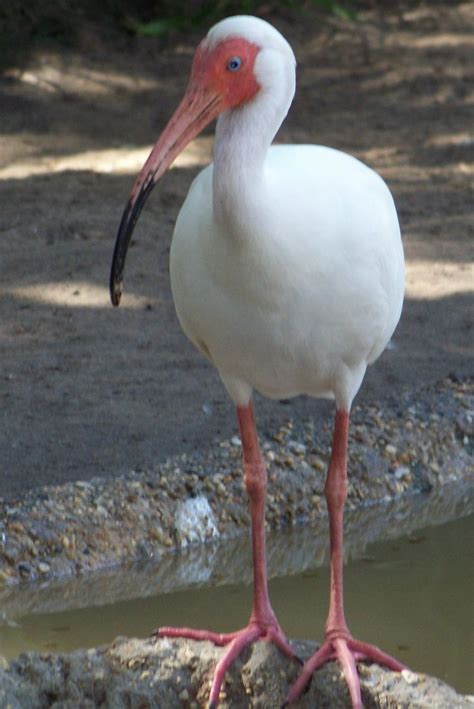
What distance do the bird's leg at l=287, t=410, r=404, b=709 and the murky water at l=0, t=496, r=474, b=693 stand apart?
361 mm

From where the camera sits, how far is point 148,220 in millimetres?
7207

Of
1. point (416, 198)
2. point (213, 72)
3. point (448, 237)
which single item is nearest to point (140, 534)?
point (213, 72)

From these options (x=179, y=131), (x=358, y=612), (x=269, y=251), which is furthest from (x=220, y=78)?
(x=358, y=612)

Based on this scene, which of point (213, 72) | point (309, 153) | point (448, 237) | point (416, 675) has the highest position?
point (213, 72)

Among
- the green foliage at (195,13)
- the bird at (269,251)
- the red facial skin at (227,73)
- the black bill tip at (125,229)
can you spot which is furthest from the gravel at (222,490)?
the green foliage at (195,13)

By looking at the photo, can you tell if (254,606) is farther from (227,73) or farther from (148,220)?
(148,220)

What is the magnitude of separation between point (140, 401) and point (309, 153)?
200 centimetres

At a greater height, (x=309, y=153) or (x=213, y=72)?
(x=213, y=72)

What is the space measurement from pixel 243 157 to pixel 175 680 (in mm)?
1215

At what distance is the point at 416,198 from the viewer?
7.70 metres

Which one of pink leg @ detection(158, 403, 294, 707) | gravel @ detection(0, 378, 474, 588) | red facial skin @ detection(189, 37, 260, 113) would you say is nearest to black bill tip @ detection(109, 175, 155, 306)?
red facial skin @ detection(189, 37, 260, 113)

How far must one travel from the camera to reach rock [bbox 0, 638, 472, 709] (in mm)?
3264

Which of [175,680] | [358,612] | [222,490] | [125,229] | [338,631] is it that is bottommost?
[222,490]

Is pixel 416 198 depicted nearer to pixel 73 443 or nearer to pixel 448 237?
pixel 448 237
